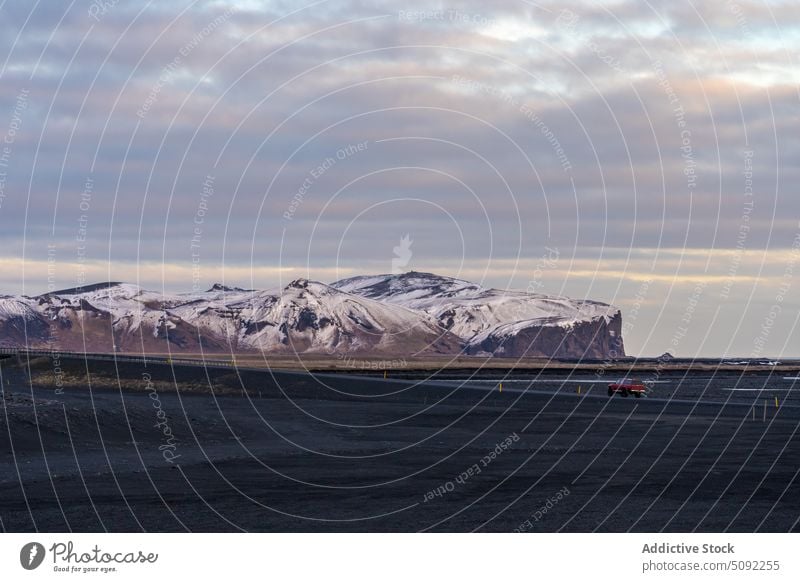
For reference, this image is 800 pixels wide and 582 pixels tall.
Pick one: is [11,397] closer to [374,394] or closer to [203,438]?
[203,438]

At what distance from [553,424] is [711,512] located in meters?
35.0

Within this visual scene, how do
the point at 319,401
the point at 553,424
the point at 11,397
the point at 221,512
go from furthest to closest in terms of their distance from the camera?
the point at 319,401 → the point at 553,424 → the point at 11,397 → the point at 221,512

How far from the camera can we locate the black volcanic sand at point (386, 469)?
90.9 feet

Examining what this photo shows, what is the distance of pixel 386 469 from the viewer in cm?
3916

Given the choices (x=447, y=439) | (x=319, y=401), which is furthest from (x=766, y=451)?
(x=319, y=401)

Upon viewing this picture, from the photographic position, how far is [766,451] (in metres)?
47.8

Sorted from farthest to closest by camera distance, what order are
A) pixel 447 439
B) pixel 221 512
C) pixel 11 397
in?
pixel 11 397
pixel 447 439
pixel 221 512

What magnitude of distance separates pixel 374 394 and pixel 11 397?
129 ft

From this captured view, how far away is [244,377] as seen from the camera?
95.6 metres

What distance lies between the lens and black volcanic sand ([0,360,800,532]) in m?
27.7

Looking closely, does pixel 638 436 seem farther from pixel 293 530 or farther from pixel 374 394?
pixel 374 394
